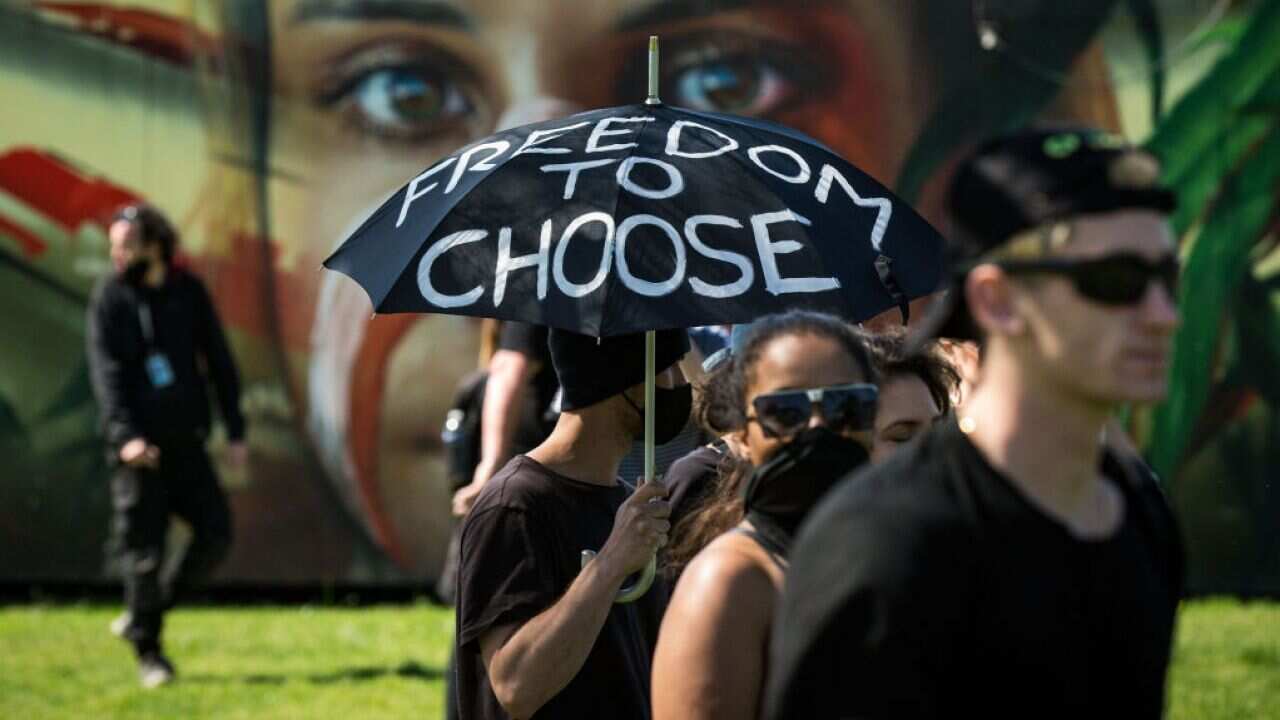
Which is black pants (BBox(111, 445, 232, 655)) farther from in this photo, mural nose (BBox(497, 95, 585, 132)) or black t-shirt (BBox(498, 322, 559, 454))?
black t-shirt (BBox(498, 322, 559, 454))

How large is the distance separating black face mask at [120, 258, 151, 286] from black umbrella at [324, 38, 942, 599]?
4.71 meters

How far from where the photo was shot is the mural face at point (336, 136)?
406 inches

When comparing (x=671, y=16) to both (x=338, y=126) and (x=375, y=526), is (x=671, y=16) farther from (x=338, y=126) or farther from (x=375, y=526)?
(x=375, y=526)

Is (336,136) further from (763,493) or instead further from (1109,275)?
(1109,275)

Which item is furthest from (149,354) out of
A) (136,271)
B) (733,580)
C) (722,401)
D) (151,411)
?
(733,580)

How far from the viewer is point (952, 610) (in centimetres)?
225

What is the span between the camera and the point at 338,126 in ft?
34.7

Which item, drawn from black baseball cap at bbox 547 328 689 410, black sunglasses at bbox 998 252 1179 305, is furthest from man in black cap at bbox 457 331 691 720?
black sunglasses at bbox 998 252 1179 305

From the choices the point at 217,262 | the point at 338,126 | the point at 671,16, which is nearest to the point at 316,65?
the point at 338,126

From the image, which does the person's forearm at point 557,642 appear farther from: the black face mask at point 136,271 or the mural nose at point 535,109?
the mural nose at point 535,109

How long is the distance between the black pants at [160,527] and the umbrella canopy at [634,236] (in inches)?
187

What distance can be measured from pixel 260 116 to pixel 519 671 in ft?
24.6

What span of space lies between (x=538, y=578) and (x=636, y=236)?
2.21ft

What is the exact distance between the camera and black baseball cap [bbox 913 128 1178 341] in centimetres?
240
